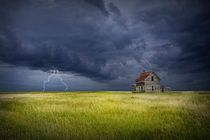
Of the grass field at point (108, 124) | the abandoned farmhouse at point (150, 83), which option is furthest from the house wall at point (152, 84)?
the grass field at point (108, 124)

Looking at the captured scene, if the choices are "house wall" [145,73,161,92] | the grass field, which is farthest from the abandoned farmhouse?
the grass field

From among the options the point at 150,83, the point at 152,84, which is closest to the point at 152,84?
the point at 152,84

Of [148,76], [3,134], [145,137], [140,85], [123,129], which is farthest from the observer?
[140,85]

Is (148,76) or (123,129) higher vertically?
(148,76)

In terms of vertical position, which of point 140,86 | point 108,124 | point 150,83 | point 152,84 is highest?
point 150,83

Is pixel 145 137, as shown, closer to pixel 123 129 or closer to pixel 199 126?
pixel 123 129

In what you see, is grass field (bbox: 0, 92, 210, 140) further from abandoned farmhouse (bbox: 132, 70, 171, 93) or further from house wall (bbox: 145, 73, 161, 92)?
house wall (bbox: 145, 73, 161, 92)

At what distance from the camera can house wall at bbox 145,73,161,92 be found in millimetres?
49719

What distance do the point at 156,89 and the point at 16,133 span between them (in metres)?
52.0

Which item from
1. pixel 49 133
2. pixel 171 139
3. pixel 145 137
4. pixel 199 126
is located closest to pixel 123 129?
pixel 145 137

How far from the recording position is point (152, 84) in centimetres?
5022

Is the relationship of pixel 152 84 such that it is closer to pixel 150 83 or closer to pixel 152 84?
pixel 152 84

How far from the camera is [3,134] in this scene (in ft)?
15.5

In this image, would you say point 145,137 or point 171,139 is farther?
point 145,137
